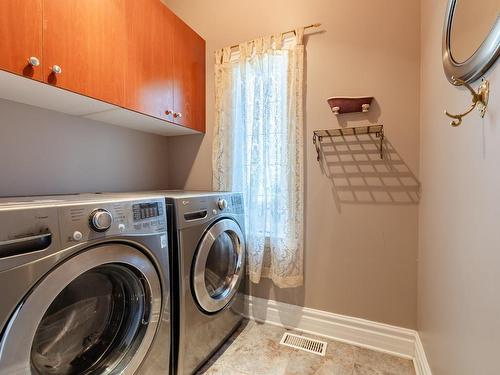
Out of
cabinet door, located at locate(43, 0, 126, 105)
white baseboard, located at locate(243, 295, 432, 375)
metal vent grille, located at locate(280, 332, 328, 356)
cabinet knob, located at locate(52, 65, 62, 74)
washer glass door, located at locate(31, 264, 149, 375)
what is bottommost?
metal vent grille, located at locate(280, 332, 328, 356)

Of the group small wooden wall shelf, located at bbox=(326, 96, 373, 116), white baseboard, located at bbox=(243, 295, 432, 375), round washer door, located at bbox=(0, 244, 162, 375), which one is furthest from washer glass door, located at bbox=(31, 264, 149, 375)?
small wooden wall shelf, located at bbox=(326, 96, 373, 116)

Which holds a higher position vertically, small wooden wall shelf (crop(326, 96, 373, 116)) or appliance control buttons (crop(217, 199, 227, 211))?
small wooden wall shelf (crop(326, 96, 373, 116))

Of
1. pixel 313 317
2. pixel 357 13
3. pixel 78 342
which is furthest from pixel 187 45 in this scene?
pixel 313 317

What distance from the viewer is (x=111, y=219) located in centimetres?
89

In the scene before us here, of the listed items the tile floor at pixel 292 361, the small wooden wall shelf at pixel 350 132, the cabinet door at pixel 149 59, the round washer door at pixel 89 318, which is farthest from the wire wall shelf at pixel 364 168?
the round washer door at pixel 89 318

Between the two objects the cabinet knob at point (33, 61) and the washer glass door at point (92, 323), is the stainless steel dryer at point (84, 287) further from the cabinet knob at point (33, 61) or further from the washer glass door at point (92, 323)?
the cabinet knob at point (33, 61)

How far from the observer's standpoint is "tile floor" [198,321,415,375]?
137 centimetres

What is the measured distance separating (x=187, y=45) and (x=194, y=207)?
1.28m

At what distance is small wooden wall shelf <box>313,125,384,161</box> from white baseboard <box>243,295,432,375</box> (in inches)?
42.6

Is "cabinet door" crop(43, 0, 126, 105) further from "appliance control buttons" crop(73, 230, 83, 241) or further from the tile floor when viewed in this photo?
the tile floor

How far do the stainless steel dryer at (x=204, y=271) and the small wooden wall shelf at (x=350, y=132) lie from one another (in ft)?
2.22

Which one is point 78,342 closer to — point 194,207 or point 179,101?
point 194,207

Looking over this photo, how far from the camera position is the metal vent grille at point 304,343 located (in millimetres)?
1540

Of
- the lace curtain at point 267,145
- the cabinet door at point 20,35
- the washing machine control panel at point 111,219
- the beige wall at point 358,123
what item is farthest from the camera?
the lace curtain at point 267,145
